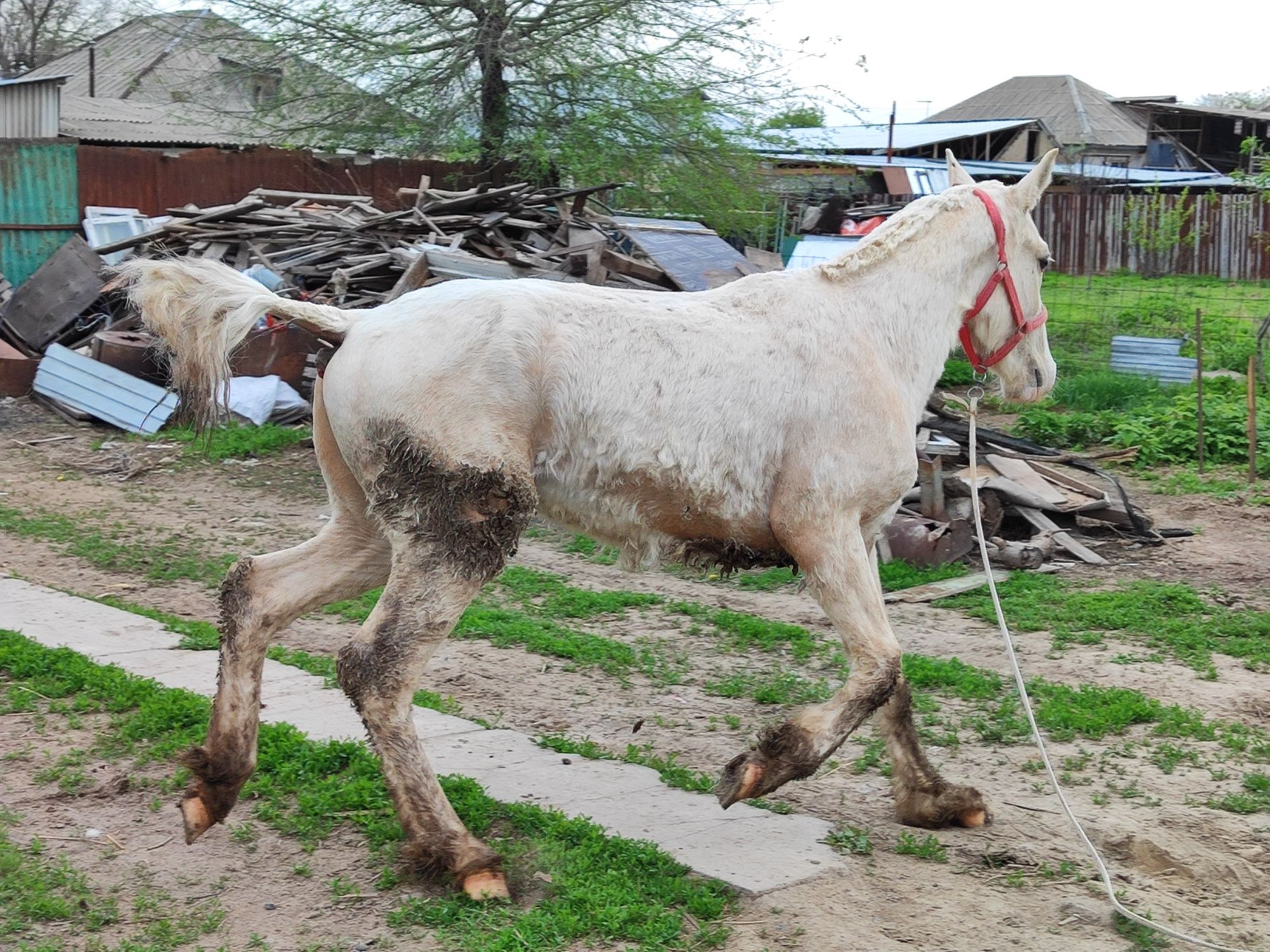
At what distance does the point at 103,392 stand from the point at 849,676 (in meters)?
11.7

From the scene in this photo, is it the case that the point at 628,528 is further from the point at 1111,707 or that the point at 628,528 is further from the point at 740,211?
the point at 740,211

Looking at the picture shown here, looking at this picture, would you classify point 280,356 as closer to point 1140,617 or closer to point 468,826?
point 1140,617

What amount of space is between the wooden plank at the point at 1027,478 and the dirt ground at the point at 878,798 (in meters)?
0.57

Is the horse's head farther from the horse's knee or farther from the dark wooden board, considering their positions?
the dark wooden board

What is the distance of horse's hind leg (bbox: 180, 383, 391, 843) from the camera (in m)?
4.30

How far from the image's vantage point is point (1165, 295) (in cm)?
2105

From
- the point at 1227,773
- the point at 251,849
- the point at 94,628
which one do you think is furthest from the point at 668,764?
the point at 94,628

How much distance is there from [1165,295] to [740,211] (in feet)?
27.2

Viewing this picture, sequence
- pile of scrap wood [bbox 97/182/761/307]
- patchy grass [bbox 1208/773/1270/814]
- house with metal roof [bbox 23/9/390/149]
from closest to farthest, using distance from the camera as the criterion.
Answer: patchy grass [bbox 1208/773/1270/814] < pile of scrap wood [bbox 97/182/761/307] < house with metal roof [bbox 23/9/390/149]

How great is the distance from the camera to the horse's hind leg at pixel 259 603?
169 inches

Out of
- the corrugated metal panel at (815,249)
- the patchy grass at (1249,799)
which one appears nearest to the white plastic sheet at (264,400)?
the corrugated metal panel at (815,249)

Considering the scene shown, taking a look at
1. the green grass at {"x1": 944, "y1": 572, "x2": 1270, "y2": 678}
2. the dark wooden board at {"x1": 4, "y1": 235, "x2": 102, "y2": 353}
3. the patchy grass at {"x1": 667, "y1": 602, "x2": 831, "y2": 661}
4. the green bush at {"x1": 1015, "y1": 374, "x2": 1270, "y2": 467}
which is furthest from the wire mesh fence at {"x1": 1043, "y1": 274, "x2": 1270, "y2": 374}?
the dark wooden board at {"x1": 4, "y1": 235, "x2": 102, "y2": 353}

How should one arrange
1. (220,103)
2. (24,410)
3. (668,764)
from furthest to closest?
(220,103), (24,410), (668,764)

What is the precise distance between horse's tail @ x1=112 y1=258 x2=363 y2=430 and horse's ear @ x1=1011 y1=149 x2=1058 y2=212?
274 cm
